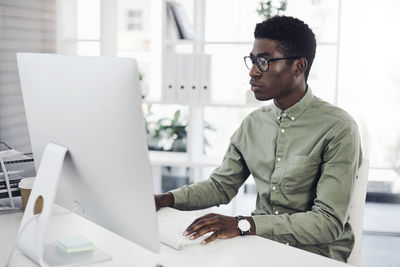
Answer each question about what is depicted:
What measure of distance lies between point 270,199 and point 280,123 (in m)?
0.28

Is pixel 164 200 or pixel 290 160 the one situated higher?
pixel 290 160

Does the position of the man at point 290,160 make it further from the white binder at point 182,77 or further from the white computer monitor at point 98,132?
the white binder at point 182,77

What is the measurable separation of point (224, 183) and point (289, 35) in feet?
1.95

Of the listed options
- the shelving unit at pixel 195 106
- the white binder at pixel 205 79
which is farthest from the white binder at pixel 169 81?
the white binder at pixel 205 79

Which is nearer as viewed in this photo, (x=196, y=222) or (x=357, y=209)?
(x=196, y=222)

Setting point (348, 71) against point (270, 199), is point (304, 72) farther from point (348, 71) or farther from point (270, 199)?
point (348, 71)

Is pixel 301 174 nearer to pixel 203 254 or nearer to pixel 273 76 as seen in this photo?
pixel 273 76

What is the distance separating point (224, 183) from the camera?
233cm

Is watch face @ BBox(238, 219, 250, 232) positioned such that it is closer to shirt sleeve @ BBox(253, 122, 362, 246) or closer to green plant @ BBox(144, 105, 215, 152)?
shirt sleeve @ BBox(253, 122, 362, 246)

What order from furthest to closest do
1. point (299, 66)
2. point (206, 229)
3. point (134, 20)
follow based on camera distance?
point (134, 20) → point (299, 66) → point (206, 229)

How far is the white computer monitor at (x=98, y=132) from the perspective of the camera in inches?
51.8

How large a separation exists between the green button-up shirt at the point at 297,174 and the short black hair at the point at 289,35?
16 cm

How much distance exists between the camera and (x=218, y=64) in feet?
13.6

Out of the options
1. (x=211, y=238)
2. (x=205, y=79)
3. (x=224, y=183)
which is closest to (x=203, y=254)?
(x=211, y=238)
